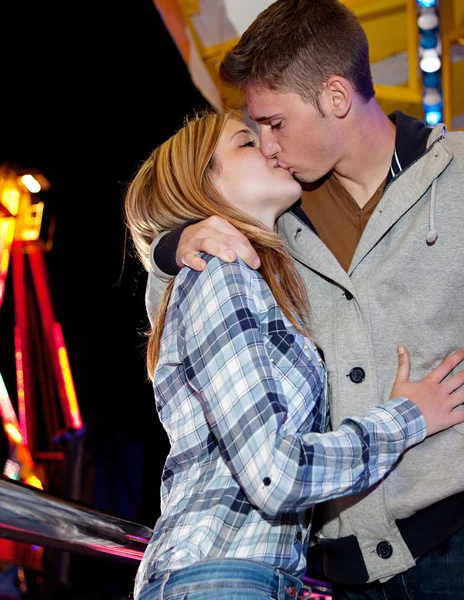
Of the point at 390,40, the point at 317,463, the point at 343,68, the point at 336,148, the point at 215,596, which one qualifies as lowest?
the point at 215,596

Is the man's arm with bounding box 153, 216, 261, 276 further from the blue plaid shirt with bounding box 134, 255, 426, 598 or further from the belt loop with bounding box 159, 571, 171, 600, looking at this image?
the belt loop with bounding box 159, 571, 171, 600

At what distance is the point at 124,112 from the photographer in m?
6.00

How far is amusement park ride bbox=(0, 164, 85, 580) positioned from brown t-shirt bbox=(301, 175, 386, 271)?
4.17m

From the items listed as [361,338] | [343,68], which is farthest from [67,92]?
[361,338]

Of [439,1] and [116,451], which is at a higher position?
[439,1]

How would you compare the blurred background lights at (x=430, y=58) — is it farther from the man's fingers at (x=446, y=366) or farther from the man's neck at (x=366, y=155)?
the man's fingers at (x=446, y=366)

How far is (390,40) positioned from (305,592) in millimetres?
3660

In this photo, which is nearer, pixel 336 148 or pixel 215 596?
pixel 215 596

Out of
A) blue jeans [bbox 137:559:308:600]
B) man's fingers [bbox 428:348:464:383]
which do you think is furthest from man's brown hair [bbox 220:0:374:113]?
blue jeans [bbox 137:559:308:600]

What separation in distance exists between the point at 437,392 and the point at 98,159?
549cm

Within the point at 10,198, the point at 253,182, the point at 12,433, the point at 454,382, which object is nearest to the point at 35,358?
the point at 12,433

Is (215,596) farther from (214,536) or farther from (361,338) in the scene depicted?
(361,338)

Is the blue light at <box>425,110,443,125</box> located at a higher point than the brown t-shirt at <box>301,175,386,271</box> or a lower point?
higher

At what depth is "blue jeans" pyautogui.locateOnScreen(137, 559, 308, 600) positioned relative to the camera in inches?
50.3
